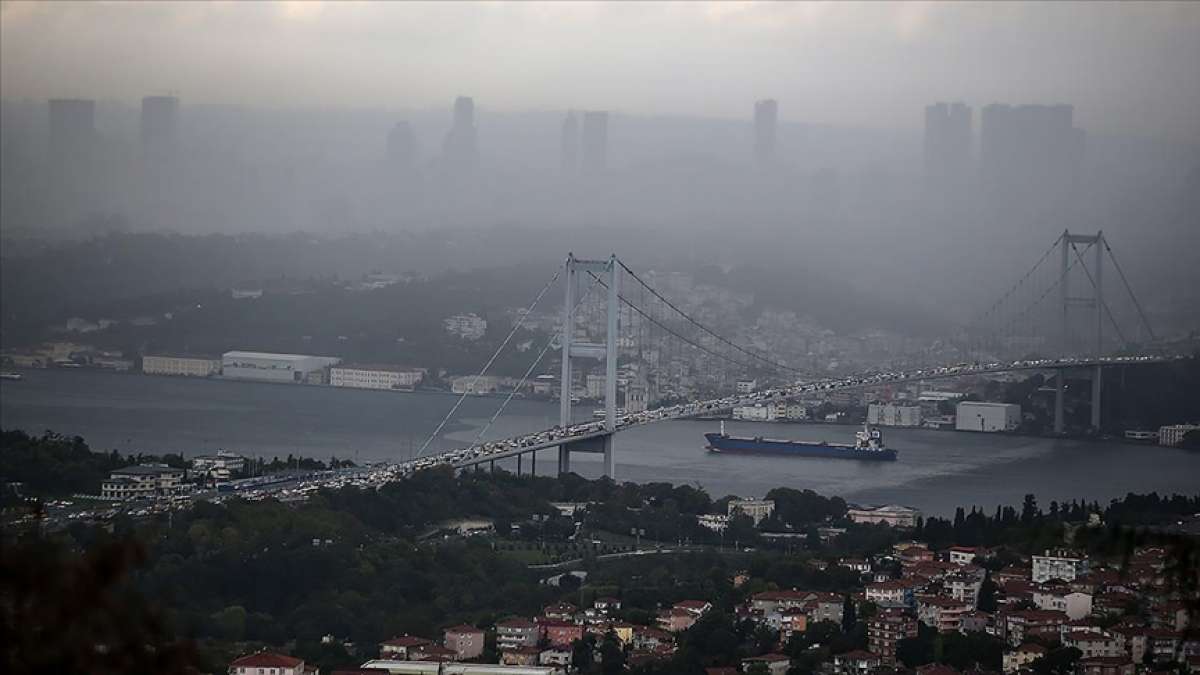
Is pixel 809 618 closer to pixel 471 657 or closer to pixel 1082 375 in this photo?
pixel 471 657

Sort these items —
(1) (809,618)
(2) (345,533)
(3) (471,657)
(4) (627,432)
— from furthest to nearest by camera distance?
(4) (627,432)
(2) (345,533)
(1) (809,618)
(3) (471,657)

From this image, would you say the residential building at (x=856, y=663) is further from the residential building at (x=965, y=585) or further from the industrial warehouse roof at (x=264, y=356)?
the industrial warehouse roof at (x=264, y=356)

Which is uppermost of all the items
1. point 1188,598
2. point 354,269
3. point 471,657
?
point 354,269

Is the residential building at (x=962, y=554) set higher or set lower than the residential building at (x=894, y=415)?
lower

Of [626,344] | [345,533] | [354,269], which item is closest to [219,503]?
[345,533]

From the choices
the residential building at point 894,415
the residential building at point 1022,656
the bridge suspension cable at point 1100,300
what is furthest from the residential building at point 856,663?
the bridge suspension cable at point 1100,300

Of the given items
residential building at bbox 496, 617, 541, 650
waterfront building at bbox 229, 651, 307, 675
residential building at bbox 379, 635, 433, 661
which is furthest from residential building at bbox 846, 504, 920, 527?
waterfront building at bbox 229, 651, 307, 675
